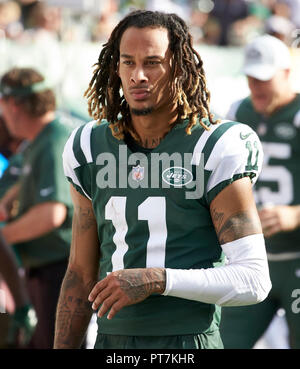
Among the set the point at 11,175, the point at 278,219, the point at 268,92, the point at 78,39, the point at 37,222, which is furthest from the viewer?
the point at 78,39

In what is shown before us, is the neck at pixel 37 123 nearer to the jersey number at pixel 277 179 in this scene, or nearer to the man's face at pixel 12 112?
the man's face at pixel 12 112

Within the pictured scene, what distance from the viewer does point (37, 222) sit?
5.41 m

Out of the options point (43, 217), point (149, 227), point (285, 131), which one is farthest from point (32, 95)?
point (149, 227)

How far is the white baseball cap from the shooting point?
222 inches

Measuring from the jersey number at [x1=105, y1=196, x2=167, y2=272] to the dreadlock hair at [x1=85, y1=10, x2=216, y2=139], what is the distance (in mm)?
260

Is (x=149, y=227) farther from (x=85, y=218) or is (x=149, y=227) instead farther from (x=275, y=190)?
(x=275, y=190)

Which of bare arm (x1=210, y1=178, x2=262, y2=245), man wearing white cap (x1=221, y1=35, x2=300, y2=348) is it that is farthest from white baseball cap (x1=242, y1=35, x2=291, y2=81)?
bare arm (x1=210, y1=178, x2=262, y2=245)

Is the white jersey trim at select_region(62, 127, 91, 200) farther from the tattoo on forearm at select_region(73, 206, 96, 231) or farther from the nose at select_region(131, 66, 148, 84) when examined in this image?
the nose at select_region(131, 66, 148, 84)

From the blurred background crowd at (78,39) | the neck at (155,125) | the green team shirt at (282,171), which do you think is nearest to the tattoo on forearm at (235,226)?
the neck at (155,125)

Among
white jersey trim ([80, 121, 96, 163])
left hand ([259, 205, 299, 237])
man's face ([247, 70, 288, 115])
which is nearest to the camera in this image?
white jersey trim ([80, 121, 96, 163])

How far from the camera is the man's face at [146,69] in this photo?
3025 millimetres

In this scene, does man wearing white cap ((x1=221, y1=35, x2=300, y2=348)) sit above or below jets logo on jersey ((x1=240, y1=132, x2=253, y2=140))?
above

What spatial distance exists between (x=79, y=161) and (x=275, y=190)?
235 cm
